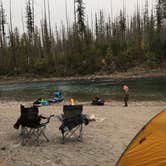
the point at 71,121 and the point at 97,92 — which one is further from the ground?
the point at 71,121

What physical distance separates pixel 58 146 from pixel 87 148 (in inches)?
33.1

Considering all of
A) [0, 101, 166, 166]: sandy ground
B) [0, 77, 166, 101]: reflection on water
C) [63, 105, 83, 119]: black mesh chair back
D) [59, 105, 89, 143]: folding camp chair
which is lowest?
[0, 77, 166, 101]: reflection on water

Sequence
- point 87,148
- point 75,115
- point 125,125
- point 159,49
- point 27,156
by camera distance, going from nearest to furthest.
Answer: point 27,156 → point 87,148 → point 75,115 → point 125,125 → point 159,49

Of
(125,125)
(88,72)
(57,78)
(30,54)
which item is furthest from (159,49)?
(125,125)

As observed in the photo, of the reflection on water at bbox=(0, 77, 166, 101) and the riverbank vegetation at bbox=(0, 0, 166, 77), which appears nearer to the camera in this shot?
the reflection on water at bbox=(0, 77, 166, 101)

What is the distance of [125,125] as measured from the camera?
510 inches

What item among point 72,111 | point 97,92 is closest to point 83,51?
point 97,92

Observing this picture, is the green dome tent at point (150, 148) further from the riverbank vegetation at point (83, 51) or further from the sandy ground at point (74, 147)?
the riverbank vegetation at point (83, 51)

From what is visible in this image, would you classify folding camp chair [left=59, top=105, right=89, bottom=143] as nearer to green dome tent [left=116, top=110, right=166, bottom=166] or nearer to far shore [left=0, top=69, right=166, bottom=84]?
green dome tent [left=116, top=110, right=166, bottom=166]

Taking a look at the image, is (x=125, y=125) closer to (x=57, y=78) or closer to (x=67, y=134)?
(x=67, y=134)

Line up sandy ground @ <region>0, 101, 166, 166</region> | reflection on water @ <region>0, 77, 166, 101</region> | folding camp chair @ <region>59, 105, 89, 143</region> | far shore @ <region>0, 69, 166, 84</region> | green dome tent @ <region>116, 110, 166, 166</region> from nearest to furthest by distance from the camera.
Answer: green dome tent @ <region>116, 110, 166, 166</region>, sandy ground @ <region>0, 101, 166, 166</region>, folding camp chair @ <region>59, 105, 89, 143</region>, reflection on water @ <region>0, 77, 166, 101</region>, far shore @ <region>0, 69, 166, 84</region>

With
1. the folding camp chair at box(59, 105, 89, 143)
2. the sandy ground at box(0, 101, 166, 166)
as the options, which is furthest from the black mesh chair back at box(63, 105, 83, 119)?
the sandy ground at box(0, 101, 166, 166)

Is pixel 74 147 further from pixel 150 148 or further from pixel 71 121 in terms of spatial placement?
pixel 150 148

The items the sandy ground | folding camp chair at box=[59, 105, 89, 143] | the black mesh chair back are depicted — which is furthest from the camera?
the black mesh chair back
